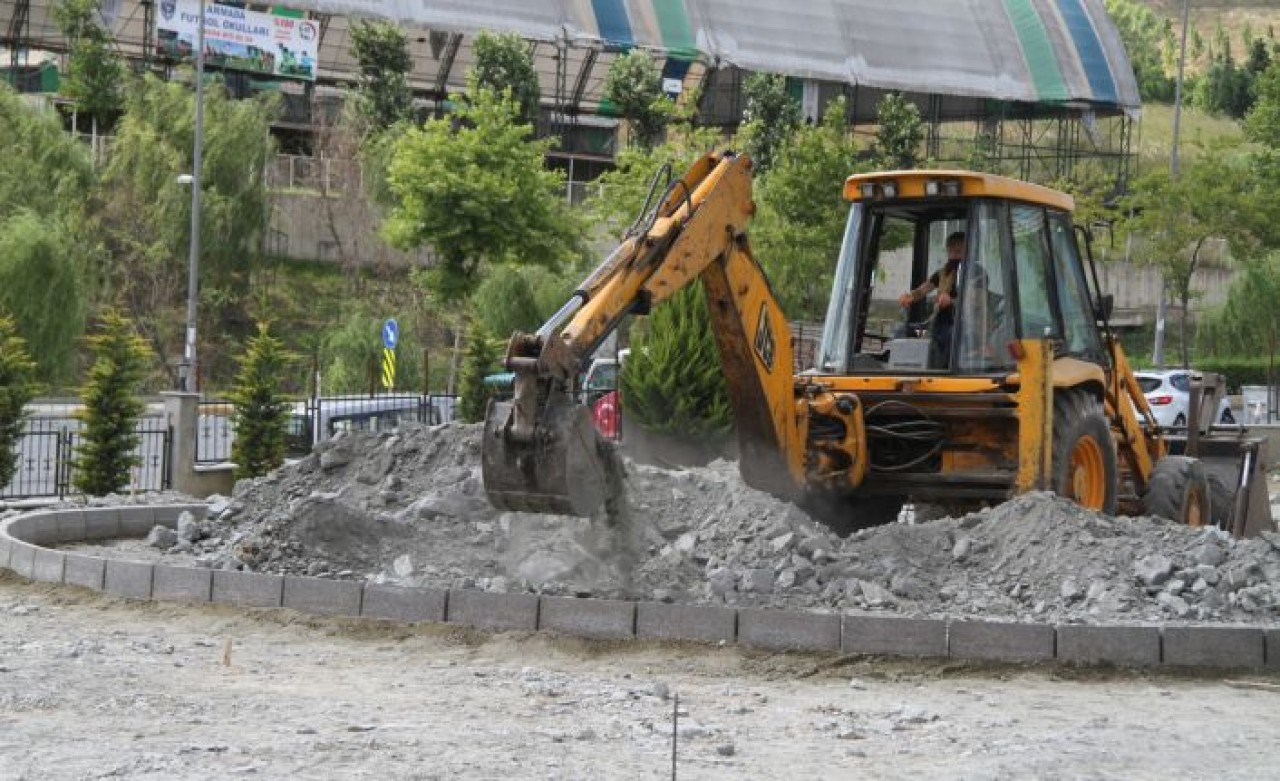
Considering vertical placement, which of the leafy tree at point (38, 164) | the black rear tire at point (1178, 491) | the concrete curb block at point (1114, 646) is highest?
the leafy tree at point (38, 164)

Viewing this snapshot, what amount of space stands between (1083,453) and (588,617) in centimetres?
440

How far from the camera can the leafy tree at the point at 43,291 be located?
38375mm

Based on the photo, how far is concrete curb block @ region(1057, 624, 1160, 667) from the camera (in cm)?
987

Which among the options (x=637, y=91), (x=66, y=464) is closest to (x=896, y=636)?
(x=66, y=464)

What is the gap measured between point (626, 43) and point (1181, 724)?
176ft

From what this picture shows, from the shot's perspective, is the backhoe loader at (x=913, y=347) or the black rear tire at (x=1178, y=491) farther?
the black rear tire at (x=1178, y=491)

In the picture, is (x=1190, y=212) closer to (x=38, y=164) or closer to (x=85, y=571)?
(x=38, y=164)

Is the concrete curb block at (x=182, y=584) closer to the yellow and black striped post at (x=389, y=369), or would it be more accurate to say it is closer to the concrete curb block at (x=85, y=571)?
the concrete curb block at (x=85, y=571)

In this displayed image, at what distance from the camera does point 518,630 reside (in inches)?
419

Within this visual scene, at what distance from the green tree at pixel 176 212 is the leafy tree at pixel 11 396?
25.5 metres

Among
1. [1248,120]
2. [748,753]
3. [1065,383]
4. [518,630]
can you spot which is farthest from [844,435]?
[1248,120]

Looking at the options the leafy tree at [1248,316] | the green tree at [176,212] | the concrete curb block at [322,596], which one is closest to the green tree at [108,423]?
the concrete curb block at [322,596]

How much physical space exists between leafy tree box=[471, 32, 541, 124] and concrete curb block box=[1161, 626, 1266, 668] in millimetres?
47645

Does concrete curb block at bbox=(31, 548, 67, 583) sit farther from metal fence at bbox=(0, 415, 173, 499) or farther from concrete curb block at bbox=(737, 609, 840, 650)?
metal fence at bbox=(0, 415, 173, 499)
